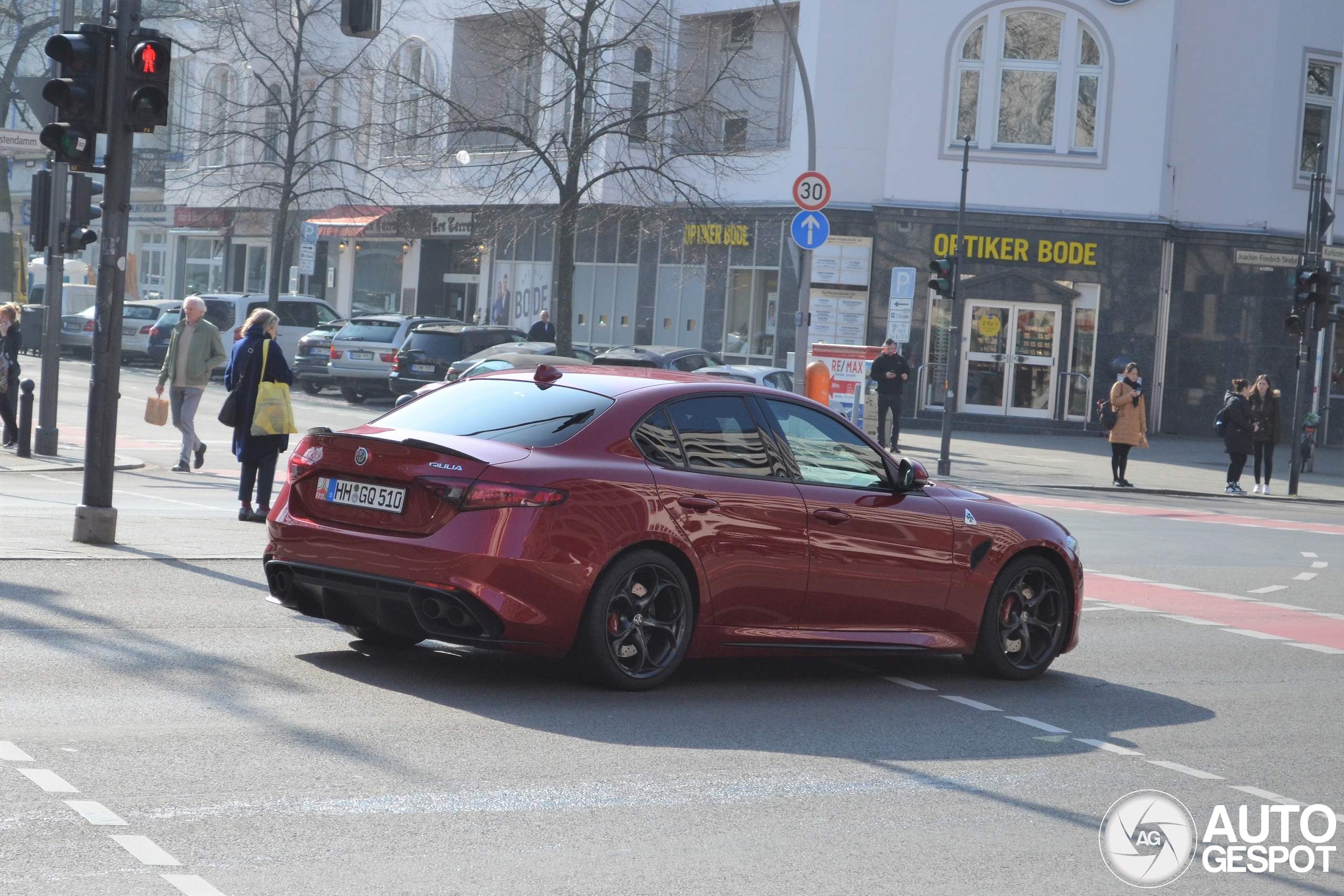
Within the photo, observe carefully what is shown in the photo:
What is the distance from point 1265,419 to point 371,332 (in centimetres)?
1656

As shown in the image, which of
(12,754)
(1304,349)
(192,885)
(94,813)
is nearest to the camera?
(192,885)

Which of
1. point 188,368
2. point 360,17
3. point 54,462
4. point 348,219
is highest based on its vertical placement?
point 348,219

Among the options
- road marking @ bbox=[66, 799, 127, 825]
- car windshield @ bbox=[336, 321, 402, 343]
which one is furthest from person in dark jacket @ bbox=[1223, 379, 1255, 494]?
road marking @ bbox=[66, 799, 127, 825]

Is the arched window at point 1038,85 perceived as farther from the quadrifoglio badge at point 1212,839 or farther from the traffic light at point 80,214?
the quadrifoglio badge at point 1212,839

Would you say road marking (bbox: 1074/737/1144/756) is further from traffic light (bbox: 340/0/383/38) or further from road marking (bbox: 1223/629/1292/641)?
traffic light (bbox: 340/0/383/38)

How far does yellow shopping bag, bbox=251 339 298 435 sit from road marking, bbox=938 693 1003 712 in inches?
257

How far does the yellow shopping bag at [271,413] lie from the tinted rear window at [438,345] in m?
17.7

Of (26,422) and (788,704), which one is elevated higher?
(26,422)

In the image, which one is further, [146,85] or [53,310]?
[53,310]

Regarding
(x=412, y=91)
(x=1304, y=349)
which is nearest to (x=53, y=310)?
(x=1304, y=349)

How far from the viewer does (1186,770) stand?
7016mm

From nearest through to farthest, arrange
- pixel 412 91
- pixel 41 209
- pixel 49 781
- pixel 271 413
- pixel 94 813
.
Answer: pixel 94 813, pixel 49 781, pixel 271 413, pixel 41 209, pixel 412 91

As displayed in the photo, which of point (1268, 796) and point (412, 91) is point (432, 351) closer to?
point (412, 91)

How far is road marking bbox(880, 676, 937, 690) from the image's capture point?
8633mm
